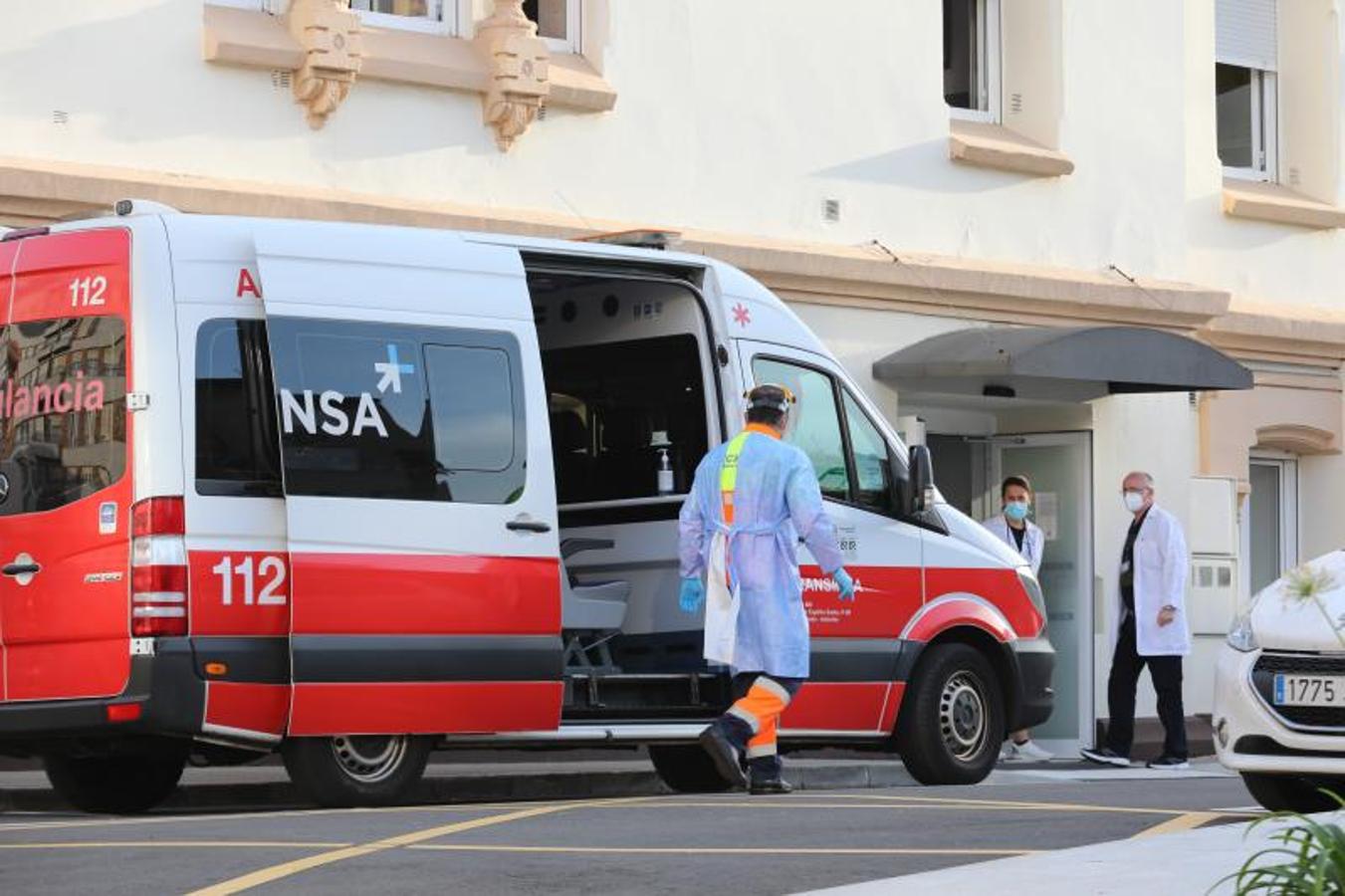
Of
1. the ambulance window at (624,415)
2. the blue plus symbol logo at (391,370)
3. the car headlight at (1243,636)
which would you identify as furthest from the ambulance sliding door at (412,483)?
the car headlight at (1243,636)

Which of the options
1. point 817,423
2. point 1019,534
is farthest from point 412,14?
point 1019,534

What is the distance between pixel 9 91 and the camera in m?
16.2

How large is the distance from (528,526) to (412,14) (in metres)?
6.10

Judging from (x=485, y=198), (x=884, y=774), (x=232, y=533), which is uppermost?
(x=485, y=198)

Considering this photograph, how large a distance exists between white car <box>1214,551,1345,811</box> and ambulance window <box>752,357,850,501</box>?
112 inches

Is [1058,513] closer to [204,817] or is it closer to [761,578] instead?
[761,578]

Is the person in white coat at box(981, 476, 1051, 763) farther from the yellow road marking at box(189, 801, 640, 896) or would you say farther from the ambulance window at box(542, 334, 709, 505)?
the yellow road marking at box(189, 801, 640, 896)

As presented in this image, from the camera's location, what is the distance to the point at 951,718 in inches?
601

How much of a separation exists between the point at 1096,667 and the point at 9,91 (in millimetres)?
9228

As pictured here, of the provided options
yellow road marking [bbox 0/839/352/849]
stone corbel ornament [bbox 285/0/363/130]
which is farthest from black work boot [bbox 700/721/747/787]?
stone corbel ornament [bbox 285/0/363/130]

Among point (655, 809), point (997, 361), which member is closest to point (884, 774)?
point (997, 361)

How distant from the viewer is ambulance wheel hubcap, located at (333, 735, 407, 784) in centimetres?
1287

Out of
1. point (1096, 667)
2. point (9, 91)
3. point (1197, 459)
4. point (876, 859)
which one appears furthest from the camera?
point (1197, 459)

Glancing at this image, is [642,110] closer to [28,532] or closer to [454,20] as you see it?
[454,20]
